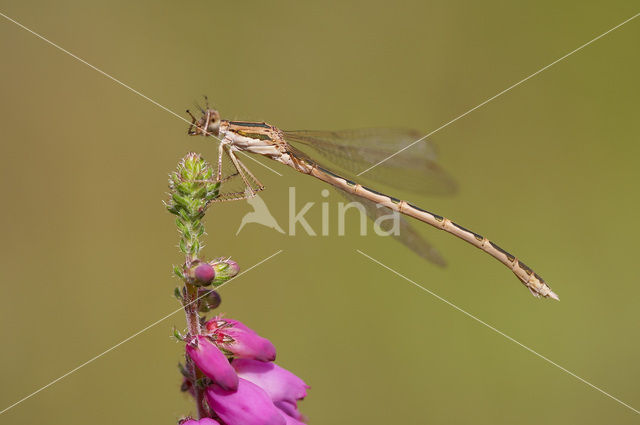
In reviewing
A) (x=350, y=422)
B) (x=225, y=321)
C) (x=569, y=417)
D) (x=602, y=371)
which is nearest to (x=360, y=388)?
(x=350, y=422)

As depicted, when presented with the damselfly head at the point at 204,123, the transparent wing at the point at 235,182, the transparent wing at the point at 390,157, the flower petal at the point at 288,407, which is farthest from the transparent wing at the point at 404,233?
the flower petal at the point at 288,407

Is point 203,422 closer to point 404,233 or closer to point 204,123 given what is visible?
point 204,123

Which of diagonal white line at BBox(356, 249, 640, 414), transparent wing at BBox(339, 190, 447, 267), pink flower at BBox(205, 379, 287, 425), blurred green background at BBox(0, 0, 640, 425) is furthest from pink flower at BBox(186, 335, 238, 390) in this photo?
diagonal white line at BBox(356, 249, 640, 414)

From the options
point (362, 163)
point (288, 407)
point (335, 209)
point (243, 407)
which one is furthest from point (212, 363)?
point (335, 209)

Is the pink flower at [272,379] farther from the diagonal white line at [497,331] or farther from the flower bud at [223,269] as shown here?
the diagonal white line at [497,331]

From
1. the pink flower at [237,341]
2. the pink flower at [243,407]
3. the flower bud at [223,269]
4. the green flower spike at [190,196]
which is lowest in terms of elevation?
the pink flower at [243,407]

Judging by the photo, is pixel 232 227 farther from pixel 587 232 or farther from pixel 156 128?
pixel 587 232
